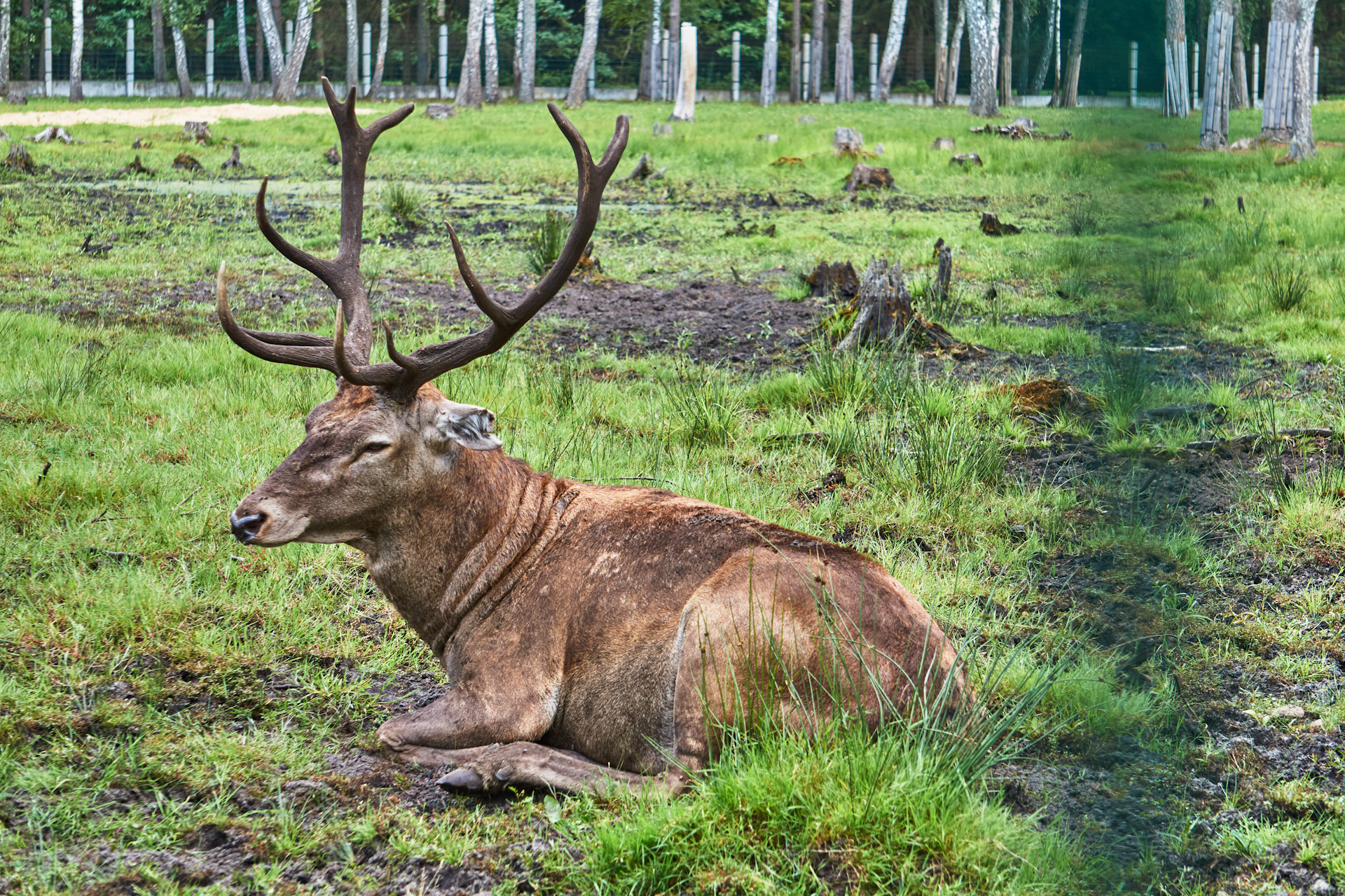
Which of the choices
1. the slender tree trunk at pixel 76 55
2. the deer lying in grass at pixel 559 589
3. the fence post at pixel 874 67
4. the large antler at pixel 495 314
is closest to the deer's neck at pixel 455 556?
the deer lying in grass at pixel 559 589

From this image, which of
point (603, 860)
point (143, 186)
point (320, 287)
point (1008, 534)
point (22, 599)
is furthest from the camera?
point (143, 186)

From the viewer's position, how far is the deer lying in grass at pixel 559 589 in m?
→ 3.39

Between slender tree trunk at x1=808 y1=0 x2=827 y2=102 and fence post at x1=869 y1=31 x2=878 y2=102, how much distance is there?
2.20 meters

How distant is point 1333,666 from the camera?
13.8 feet

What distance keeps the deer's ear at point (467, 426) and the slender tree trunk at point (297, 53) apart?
3846 centimetres

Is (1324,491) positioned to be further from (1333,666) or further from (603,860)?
(603,860)

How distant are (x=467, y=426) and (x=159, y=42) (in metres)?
47.6

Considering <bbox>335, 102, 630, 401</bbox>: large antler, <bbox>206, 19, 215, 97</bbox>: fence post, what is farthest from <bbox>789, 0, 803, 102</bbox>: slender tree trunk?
<bbox>335, 102, 630, 401</bbox>: large antler

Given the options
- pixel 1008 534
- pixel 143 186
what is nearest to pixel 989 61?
pixel 1008 534

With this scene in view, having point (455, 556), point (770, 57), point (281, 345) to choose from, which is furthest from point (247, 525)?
Result: point (770, 57)

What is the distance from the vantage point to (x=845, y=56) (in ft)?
141

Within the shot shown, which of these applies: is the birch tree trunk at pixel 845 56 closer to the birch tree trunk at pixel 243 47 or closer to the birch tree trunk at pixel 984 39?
the birch tree trunk at pixel 243 47

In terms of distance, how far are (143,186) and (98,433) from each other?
11271 mm

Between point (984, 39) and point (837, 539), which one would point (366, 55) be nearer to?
point (837, 539)
